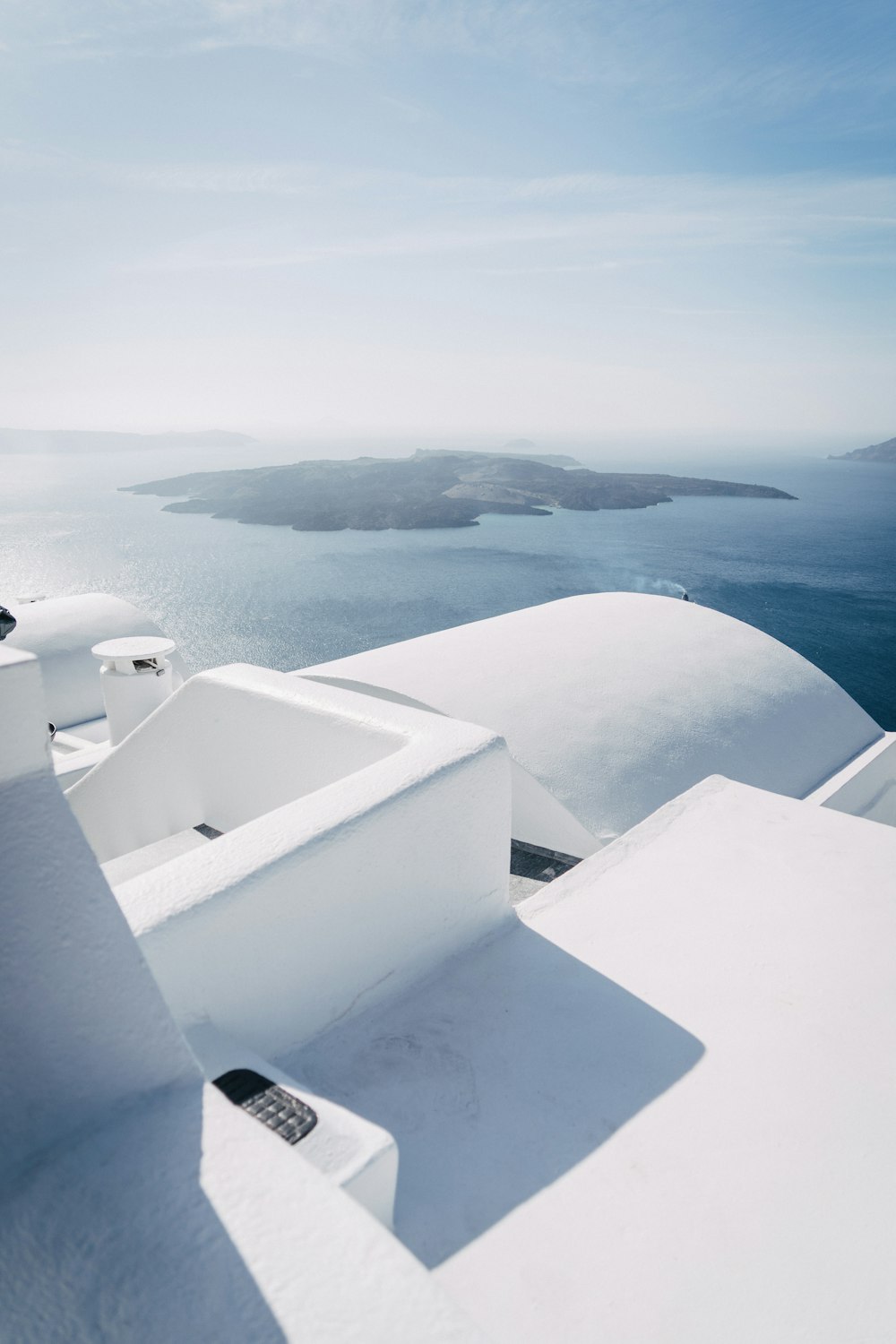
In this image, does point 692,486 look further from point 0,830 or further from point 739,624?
point 0,830

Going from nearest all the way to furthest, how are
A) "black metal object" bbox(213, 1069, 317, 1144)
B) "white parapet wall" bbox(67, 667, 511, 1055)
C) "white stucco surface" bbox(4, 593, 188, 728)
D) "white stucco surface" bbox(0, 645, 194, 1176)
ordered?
1. "white stucco surface" bbox(0, 645, 194, 1176)
2. "black metal object" bbox(213, 1069, 317, 1144)
3. "white parapet wall" bbox(67, 667, 511, 1055)
4. "white stucco surface" bbox(4, 593, 188, 728)

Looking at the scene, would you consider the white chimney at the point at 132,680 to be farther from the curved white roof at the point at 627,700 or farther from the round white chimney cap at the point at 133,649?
the curved white roof at the point at 627,700

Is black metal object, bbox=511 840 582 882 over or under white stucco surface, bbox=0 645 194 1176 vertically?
under

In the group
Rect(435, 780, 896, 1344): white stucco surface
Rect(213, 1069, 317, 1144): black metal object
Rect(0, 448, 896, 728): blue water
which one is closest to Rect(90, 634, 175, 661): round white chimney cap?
Rect(435, 780, 896, 1344): white stucco surface

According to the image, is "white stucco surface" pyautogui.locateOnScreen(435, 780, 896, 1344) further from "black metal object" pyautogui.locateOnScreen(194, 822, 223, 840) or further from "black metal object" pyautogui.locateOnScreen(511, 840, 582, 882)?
"black metal object" pyautogui.locateOnScreen(511, 840, 582, 882)

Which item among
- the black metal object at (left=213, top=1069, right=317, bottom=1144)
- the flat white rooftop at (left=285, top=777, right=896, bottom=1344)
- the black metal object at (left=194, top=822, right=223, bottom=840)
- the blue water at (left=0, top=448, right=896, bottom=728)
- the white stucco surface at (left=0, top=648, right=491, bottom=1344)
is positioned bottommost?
the blue water at (left=0, top=448, right=896, bottom=728)

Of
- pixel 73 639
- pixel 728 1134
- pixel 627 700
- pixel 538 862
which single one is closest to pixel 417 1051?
pixel 728 1134
